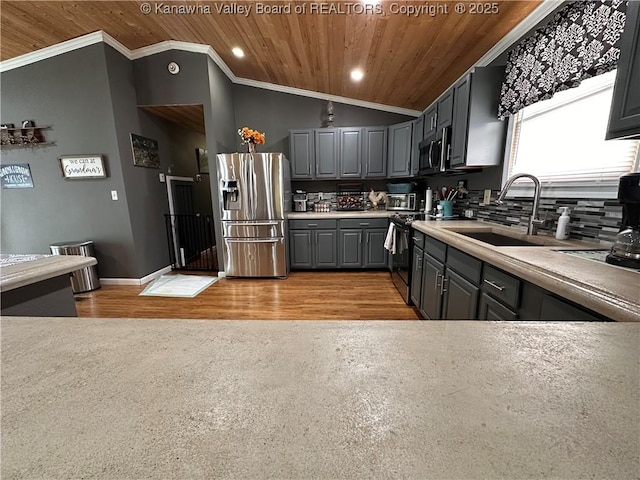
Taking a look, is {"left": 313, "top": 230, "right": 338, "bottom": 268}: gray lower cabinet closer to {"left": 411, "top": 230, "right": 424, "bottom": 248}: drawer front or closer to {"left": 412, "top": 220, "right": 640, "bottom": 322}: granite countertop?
{"left": 411, "top": 230, "right": 424, "bottom": 248}: drawer front

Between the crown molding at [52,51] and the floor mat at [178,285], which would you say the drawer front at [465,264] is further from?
the crown molding at [52,51]

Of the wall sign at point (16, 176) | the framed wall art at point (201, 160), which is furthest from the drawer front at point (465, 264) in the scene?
the wall sign at point (16, 176)

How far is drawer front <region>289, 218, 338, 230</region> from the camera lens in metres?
3.67

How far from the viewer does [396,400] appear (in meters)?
0.38

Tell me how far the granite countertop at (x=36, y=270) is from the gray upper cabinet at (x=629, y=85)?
2280 mm

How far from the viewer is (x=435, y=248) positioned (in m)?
2.08

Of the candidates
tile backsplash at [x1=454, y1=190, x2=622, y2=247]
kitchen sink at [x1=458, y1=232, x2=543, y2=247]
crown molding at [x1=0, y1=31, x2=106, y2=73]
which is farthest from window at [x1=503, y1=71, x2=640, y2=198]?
crown molding at [x1=0, y1=31, x2=106, y2=73]

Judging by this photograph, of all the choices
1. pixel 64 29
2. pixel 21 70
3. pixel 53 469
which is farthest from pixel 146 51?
pixel 53 469

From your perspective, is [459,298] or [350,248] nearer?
[459,298]

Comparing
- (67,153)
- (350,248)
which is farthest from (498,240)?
(67,153)

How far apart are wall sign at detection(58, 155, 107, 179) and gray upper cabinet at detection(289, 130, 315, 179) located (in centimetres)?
237

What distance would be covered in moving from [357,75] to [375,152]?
3.53 feet

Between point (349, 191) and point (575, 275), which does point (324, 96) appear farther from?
point (575, 275)

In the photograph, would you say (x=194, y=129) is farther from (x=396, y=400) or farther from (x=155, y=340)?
(x=396, y=400)
